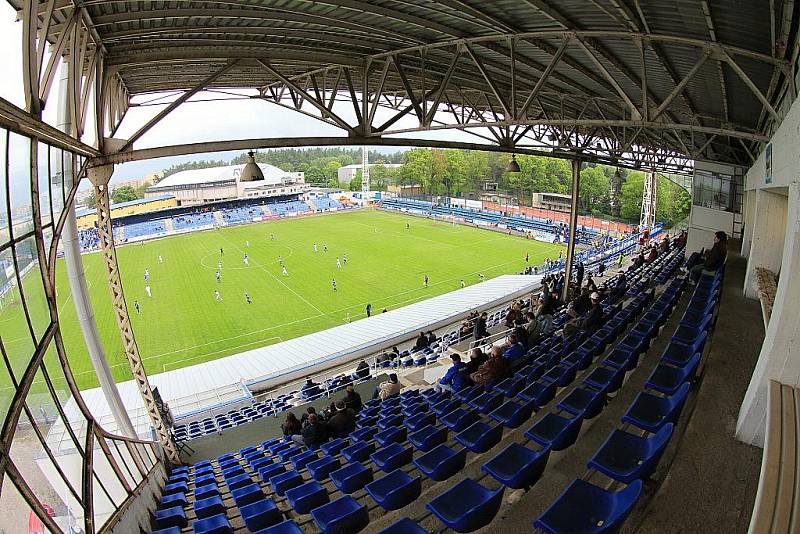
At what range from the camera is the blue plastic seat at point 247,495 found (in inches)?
186

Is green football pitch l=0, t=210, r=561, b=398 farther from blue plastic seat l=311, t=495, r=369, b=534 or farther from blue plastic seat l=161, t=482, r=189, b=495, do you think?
blue plastic seat l=161, t=482, r=189, b=495

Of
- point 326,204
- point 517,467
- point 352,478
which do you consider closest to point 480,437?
point 517,467

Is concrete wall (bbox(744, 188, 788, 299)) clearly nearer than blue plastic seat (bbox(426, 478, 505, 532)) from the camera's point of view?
No

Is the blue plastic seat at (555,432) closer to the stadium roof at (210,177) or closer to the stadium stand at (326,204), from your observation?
the stadium stand at (326,204)

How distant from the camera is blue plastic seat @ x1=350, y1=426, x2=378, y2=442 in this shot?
19.5 feet

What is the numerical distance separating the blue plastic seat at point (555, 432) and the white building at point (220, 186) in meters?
60.5

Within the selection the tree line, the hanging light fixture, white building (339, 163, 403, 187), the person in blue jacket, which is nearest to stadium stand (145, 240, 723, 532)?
the person in blue jacket

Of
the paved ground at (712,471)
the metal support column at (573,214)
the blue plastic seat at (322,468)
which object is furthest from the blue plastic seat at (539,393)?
the metal support column at (573,214)

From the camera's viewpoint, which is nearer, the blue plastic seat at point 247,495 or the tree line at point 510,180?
the blue plastic seat at point 247,495

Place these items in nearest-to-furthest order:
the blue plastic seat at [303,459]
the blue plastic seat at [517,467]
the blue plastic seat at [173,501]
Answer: the blue plastic seat at [517,467]
the blue plastic seat at [173,501]
the blue plastic seat at [303,459]

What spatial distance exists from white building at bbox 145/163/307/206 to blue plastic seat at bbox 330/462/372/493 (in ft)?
196

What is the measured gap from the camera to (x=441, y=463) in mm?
3816

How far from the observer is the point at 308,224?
176 ft

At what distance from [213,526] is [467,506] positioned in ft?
8.27
